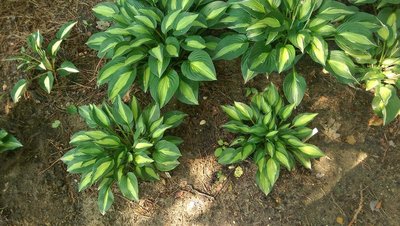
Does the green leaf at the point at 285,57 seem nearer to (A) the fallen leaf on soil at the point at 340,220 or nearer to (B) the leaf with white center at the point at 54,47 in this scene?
(A) the fallen leaf on soil at the point at 340,220

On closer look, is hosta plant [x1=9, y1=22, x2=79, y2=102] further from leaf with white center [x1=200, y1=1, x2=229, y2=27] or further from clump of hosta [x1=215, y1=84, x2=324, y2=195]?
clump of hosta [x1=215, y1=84, x2=324, y2=195]

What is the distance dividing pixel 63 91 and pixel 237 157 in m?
1.70

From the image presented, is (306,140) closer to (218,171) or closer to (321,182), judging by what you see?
(321,182)

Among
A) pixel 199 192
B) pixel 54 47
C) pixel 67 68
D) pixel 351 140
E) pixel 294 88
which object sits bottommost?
pixel 199 192

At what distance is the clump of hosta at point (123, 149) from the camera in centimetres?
297

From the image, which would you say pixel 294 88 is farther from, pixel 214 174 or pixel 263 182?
pixel 214 174

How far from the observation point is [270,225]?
10.0ft

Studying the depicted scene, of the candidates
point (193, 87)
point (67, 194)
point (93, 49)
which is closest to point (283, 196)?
point (193, 87)

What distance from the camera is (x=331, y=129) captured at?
3.29 m

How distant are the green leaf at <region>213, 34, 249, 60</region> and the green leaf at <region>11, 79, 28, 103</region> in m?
1.69

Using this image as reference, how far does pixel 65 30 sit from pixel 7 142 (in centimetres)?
109

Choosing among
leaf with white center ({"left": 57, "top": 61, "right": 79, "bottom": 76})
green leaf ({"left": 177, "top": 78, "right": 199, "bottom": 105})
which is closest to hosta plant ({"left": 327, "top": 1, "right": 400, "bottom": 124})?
green leaf ({"left": 177, "top": 78, "right": 199, "bottom": 105})

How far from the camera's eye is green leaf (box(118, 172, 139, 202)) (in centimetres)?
296

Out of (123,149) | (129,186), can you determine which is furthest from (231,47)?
(129,186)
